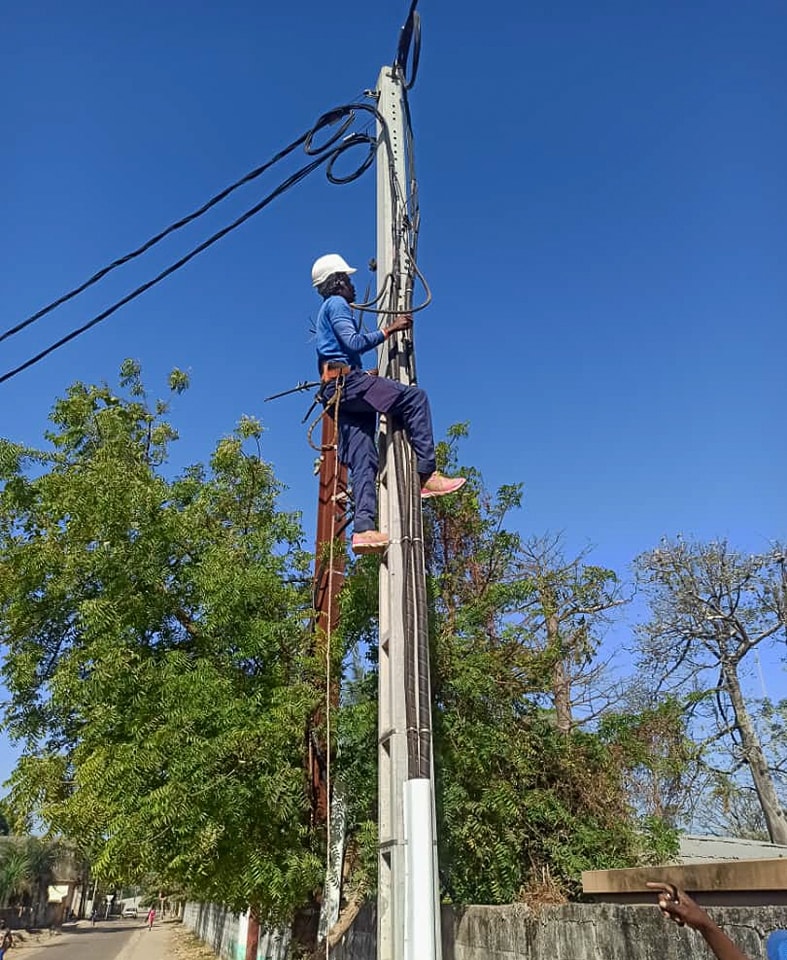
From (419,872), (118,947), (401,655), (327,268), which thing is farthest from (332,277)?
(118,947)

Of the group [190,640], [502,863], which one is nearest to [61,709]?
[190,640]

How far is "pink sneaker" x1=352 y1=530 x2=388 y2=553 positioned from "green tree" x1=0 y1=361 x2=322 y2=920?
3.00 metres

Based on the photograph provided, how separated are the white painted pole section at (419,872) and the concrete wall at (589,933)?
1402mm

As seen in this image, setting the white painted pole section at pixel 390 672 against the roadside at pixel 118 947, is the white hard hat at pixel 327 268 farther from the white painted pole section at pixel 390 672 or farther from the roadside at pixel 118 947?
the roadside at pixel 118 947

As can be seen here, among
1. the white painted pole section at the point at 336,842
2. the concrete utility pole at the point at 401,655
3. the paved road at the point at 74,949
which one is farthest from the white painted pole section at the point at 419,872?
the paved road at the point at 74,949

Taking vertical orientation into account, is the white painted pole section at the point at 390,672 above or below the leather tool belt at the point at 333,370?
below

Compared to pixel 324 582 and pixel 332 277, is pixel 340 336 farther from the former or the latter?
pixel 324 582

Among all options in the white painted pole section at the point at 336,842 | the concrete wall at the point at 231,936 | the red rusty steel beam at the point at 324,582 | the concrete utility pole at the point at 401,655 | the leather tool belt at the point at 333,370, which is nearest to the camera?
the concrete utility pole at the point at 401,655

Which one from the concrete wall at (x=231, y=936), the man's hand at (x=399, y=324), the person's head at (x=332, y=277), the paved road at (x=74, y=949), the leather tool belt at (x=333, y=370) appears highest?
the person's head at (x=332, y=277)

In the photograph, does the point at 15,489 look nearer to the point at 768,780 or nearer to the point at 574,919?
the point at 574,919

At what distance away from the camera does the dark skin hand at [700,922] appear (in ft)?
8.52

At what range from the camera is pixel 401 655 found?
167 inches

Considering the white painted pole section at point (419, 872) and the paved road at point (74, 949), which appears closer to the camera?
the white painted pole section at point (419, 872)

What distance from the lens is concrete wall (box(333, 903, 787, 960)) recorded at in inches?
145
